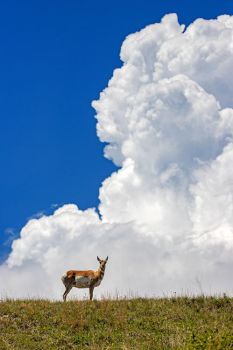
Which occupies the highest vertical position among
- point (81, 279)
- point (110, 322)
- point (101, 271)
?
point (101, 271)

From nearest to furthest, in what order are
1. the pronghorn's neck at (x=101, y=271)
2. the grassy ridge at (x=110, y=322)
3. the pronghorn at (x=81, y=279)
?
the grassy ridge at (x=110, y=322) → the pronghorn at (x=81, y=279) → the pronghorn's neck at (x=101, y=271)

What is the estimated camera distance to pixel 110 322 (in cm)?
2442

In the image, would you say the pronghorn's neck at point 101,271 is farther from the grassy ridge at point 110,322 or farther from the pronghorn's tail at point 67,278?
the grassy ridge at point 110,322

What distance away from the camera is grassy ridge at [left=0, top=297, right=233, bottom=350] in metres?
22.0

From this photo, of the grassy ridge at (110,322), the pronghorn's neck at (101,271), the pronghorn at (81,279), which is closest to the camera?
the grassy ridge at (110,322)

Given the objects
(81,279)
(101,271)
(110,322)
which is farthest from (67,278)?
(110,322)

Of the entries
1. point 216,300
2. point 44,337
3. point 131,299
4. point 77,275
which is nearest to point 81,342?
point 44,337

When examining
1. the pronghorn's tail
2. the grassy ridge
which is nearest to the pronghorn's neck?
the pronghorn's tail

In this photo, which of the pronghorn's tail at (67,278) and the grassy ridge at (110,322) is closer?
the grassy ridge at (110,322)

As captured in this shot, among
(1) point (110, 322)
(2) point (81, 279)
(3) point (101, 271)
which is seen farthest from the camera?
(3) point (101, 271)

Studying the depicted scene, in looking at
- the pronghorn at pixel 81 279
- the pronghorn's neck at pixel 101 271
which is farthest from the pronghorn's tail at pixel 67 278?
the pronghorn's neck at pixel 101 271

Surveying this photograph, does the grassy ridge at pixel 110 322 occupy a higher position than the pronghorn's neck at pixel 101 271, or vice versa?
the pronghorn's neck at pixel 101 271

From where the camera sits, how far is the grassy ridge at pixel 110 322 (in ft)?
72.0

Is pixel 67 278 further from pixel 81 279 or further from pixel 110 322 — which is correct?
pixel 110 322
